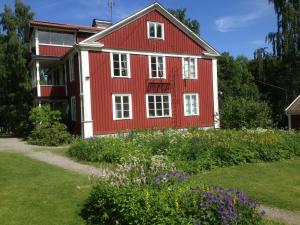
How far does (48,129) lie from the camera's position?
71.8 ft

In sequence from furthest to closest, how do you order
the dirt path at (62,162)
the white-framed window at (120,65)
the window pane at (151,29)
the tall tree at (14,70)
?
the tall tree at (14,70) < the window pane at (151,29) < the white-framed window at (120,65) < the dirt path at (62,162)

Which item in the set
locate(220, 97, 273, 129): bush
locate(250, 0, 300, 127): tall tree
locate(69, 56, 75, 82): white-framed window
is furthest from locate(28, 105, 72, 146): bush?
locate(250, 0, 300, 127): tall tree

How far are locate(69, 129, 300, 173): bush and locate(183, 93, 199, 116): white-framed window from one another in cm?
1117

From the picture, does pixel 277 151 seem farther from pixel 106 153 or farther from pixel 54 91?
pixel 54 91

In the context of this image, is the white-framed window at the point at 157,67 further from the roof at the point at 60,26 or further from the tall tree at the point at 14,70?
the tall tree at the point at 14,70

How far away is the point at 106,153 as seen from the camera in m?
14.1

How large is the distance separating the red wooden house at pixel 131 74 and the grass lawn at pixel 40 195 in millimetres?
10575

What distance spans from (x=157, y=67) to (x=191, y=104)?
3996 millimetres

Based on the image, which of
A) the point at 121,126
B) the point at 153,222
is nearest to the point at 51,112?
the point at 121,126

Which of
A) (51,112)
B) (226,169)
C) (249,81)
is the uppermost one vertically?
(249,81)

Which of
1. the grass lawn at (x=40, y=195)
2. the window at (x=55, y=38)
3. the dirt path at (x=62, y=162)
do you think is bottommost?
the dirt path at (x=62, y=162)

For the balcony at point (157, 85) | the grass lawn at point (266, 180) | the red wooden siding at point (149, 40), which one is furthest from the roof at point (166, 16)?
the grass lawn at point (266, 180)

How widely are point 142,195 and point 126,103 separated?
18052 millimetres

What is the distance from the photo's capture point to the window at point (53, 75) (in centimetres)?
2854
